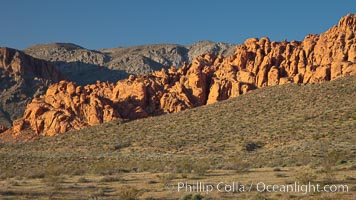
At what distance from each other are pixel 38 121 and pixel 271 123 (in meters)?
48.6

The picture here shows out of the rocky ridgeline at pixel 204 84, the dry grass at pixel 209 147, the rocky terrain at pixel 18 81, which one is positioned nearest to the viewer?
the dry grass at pixel 209 147

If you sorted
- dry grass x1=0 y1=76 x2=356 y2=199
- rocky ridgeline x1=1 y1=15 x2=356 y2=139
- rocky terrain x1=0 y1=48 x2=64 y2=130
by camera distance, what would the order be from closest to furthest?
dry grass x1=0 y1=76 x2=356 y2=199
rocky ridgeline x1=1 y1=15 x2=356 y2=139
rocky terrain x1=0 y1=48 x2=64 y2=130

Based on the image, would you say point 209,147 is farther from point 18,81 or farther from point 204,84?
point 18,81

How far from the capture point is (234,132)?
52.9 meters

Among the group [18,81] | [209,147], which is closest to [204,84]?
[209,147]

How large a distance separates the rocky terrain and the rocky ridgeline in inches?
564

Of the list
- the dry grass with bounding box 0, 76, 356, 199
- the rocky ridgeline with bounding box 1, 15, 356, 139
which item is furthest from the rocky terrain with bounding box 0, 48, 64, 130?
the dry grass with bounding box 0, 76, 356, 199

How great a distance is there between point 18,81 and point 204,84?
83968mm

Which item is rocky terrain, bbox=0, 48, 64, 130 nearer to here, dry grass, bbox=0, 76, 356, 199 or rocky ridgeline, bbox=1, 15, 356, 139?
rocky ridgeline, bbox=1, 15, 356, 139

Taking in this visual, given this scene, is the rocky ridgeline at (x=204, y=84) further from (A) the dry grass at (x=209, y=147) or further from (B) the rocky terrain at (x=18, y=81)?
(B) the rocky terrain at (x=18, y=81)

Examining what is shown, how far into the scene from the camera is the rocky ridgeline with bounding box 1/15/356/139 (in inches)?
3221

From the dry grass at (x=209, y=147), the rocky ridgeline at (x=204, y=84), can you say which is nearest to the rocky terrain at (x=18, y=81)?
the rocky ridgeline at (x=204, y=84)

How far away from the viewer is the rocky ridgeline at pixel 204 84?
81812 mm

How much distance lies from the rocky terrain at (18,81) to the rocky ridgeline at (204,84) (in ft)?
47.0
